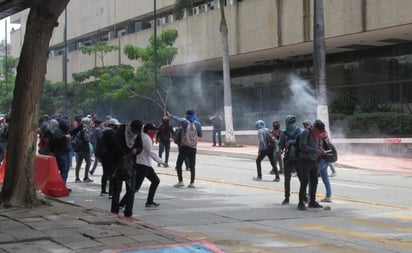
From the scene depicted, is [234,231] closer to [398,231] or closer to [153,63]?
[398,231]

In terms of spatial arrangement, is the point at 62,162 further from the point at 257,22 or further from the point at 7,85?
the point at 7,85

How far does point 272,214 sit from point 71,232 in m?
3.82

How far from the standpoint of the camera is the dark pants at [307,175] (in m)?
10.7

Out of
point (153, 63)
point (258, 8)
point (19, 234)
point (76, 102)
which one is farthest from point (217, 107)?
point (19, 234)

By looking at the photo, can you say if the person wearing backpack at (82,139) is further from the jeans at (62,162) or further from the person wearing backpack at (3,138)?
the person wearing backpack at (3,138)

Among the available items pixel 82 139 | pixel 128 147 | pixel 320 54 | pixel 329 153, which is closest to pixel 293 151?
pixel 329 153

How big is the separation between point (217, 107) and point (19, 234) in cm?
3393

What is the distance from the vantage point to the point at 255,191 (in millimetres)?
13461

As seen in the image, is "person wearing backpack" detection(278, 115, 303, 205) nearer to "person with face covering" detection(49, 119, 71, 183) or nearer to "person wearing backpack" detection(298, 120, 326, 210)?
A: "person wearing backpack" detection(298, 120, 326, 210)

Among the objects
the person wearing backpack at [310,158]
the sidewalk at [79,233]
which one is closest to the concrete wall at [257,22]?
the person wearing backpack at [310,158]

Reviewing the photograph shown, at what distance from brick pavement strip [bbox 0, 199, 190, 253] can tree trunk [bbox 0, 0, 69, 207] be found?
426mm

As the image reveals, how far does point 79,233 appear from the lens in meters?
7.71

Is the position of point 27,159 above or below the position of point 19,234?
above

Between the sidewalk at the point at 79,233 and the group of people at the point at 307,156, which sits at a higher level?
the group of people at the point at 307,156
